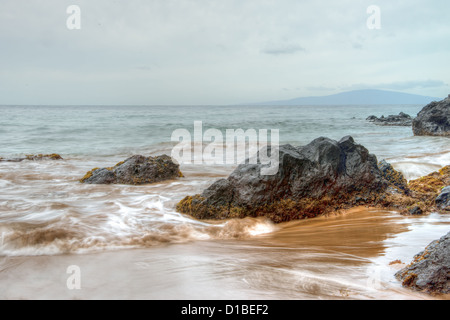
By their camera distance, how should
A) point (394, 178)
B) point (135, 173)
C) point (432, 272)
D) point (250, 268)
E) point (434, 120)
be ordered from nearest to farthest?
1. point (432, 272)
2. point (250, 268)
3. point (394, 178)
4. point (135, 173)
5. point (434, 120)

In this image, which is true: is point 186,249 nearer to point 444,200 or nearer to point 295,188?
point 295,188

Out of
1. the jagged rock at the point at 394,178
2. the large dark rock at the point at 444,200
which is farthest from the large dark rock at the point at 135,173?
the large dark rock at the point at 444,200

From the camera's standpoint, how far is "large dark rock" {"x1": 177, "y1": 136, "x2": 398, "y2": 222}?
464 centimetres

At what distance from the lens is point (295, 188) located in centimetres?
474

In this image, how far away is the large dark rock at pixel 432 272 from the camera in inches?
95.4

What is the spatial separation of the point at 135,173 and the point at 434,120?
18.2m

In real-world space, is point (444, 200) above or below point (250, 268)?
above

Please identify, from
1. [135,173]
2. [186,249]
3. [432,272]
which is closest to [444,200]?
[432,272]

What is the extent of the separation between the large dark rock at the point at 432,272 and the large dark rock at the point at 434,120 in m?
18.5

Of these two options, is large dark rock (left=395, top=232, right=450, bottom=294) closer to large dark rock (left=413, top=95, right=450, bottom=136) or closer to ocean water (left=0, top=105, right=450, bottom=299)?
ocean water (left=0, top=105, right=450, bottom=299)

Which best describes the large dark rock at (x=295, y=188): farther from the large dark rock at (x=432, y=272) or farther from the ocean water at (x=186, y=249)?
the large dark rock at (x=432, y=272)

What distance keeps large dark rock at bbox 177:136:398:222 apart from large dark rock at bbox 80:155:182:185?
221cm

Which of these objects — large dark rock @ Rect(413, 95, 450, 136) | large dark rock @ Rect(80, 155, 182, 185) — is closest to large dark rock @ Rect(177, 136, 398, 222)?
large dark rock @ Rect(80, 155, 182, 185)
